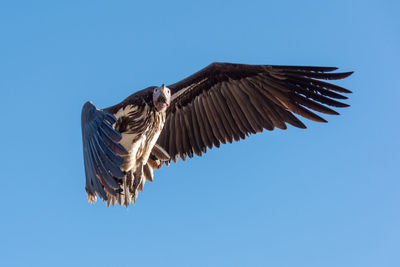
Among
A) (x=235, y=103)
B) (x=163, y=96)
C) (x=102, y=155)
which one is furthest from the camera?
(x=235, y=103)

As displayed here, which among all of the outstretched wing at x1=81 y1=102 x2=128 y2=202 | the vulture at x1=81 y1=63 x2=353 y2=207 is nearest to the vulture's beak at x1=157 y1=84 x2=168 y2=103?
the vulture at x1=81 y1=63 x2=353 y2=207

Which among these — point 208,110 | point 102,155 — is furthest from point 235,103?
point 102,155

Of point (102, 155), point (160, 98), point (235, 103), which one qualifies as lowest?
point (102, 155)

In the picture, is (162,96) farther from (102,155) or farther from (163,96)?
(102,155)

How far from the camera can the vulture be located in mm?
8523

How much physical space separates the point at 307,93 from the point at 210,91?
1519 millimetres

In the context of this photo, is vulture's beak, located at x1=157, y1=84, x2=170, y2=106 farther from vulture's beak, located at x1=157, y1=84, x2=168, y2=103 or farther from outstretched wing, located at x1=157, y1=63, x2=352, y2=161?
outstretched wing, located at x1=157, y1=63, x2=352, y2=161

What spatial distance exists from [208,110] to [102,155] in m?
3.31

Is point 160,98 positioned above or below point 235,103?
below

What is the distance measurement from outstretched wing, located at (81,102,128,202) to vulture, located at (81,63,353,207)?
1.74 ft

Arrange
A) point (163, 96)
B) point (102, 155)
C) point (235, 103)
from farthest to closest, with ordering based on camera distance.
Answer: point (235, 103) → point (163, 96) → point (102, 155)

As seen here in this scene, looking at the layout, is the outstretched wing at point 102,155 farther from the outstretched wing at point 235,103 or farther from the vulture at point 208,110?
the outstretched wing at point 235,103

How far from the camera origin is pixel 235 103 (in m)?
9.94

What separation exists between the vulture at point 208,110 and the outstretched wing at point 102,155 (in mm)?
531
